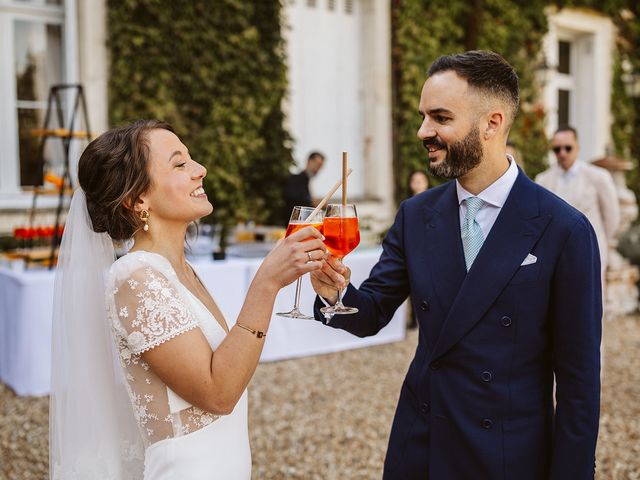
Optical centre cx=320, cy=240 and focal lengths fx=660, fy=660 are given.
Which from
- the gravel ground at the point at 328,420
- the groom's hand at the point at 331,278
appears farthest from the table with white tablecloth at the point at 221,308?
the groom's hand at the point at 331,278

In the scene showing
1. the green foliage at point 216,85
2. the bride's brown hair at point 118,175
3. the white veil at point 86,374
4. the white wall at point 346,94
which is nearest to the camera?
the bride's brown hair at point 118,175

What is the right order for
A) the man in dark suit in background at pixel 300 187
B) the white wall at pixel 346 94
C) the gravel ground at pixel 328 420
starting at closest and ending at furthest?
1. the gravel ground at pixel 328 420
2. the man in dark suit in background at pixel 300 187
3. the white wall at pixel 346 94

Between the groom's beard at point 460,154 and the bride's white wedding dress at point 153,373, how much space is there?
73cm

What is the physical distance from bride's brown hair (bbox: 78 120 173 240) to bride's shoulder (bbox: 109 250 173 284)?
12 centimetres

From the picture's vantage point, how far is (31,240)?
490 centimetres

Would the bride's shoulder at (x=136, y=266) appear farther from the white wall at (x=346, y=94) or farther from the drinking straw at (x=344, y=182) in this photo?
the white wall at (x=346, y=94)

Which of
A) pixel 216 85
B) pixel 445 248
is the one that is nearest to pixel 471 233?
pixel 445 248

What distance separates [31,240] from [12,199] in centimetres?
151

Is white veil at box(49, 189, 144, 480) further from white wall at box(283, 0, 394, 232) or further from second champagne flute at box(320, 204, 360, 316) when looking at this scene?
white wall at box(283, 0, 394, 232)

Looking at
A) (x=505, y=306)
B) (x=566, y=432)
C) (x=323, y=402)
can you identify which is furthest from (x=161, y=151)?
(x=323, y=402)

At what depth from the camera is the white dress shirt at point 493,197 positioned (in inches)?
70.4

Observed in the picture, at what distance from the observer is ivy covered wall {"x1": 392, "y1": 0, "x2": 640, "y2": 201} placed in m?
8.77

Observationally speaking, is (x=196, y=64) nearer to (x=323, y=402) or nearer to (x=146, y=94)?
(x=146, y=94)

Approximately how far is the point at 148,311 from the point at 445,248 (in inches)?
31.5
